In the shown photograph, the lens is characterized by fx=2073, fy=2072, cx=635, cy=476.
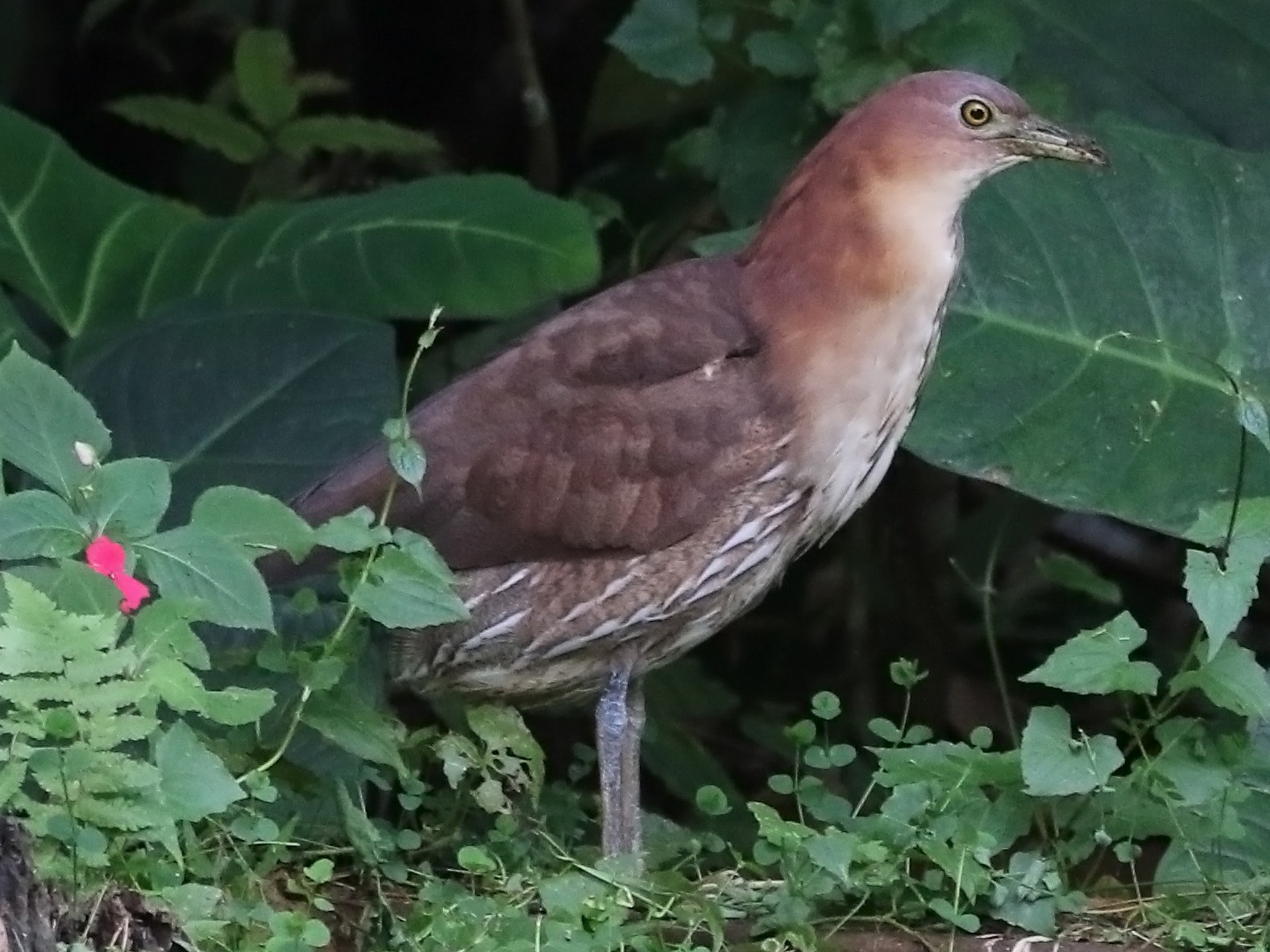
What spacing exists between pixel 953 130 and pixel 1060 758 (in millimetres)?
753

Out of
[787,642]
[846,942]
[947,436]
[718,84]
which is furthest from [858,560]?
[846,942]

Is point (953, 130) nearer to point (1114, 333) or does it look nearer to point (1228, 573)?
point (1114, 333)

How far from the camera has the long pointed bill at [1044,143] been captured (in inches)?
93.5

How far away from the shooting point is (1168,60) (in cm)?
331

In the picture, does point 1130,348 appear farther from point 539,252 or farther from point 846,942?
point 846,942

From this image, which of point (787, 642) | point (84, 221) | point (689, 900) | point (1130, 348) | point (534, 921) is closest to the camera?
point (534, 921)

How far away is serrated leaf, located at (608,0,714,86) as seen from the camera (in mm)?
3051

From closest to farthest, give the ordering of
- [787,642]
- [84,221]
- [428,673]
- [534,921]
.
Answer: [534,921] → [428,673] → [84,221] → [787,642]

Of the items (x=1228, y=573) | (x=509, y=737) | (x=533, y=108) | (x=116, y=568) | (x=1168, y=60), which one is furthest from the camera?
(x=533, y=108)

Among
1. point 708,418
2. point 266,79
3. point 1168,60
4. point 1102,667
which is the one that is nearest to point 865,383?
point 708,418

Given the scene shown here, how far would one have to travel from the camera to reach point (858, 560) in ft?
12.4

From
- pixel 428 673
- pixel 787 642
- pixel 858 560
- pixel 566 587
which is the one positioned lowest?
pixel 787 642

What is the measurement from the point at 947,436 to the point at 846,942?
33.3 inches

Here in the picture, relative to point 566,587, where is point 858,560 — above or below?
below
